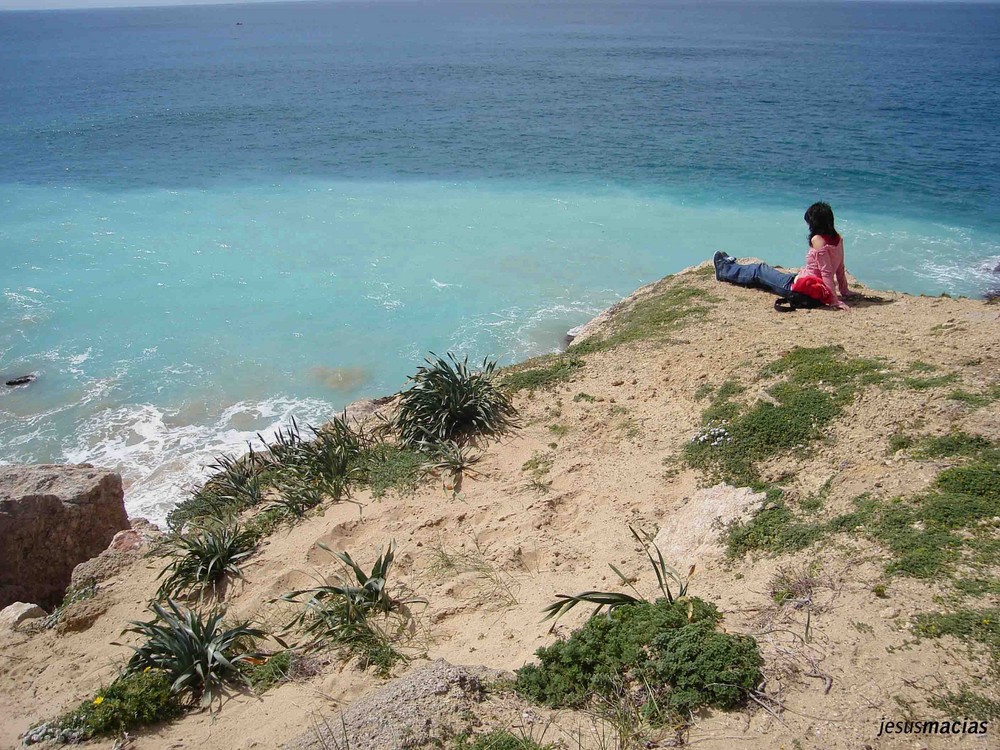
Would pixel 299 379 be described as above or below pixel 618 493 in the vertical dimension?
below

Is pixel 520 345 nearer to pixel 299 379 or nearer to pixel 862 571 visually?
pixel 299 379

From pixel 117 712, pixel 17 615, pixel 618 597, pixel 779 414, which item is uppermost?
pixel 779 414

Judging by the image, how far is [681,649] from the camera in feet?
13.0

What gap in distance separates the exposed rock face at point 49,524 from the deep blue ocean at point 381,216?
6.53ft

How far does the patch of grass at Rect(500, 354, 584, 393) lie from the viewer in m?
8.67

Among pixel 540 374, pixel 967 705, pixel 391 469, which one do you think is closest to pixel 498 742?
pixel 967 705

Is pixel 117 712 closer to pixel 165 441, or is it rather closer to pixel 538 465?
pixel 538 465

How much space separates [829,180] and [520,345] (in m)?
16.3

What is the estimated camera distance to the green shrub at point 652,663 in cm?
377

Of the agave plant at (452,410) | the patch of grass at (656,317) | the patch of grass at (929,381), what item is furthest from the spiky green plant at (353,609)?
the patch of grass at (929,381)

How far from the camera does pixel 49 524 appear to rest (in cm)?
787

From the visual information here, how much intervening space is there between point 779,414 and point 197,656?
5341mm

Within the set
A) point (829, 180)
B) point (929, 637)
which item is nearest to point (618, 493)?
point (929, 637)

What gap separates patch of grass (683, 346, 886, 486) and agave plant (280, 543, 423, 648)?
2969 millimetres
